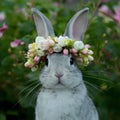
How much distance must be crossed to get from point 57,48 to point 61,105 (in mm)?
341

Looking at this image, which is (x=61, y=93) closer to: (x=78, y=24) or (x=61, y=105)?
(x=61, y=105)

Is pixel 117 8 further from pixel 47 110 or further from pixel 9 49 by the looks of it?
pixel 47 110

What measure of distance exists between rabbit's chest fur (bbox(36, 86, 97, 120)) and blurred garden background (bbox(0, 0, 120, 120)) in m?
0.67

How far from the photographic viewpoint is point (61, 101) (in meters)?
3.19

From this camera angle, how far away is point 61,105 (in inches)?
125

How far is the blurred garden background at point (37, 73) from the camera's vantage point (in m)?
4.15

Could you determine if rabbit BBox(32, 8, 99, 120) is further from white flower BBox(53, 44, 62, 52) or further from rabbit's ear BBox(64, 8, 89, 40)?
rabbit's ear BBox(64, 8, 89, 40)

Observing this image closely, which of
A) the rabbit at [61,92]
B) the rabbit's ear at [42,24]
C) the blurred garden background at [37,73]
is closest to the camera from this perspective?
the rabbit at [61,92]

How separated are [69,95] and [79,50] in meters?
0.28

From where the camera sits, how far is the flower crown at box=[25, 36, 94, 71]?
126 inches

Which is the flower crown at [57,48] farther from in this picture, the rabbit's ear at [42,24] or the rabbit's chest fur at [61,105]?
the rabbit's chest fur at [61,105]

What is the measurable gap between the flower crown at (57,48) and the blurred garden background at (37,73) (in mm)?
645

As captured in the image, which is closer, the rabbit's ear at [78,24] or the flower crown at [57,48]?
the flower crown at [57,48]

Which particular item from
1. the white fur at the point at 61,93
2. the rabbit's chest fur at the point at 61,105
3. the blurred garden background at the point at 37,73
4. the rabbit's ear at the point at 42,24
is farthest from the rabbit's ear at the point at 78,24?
the blurred garden background at the point at 37,73
